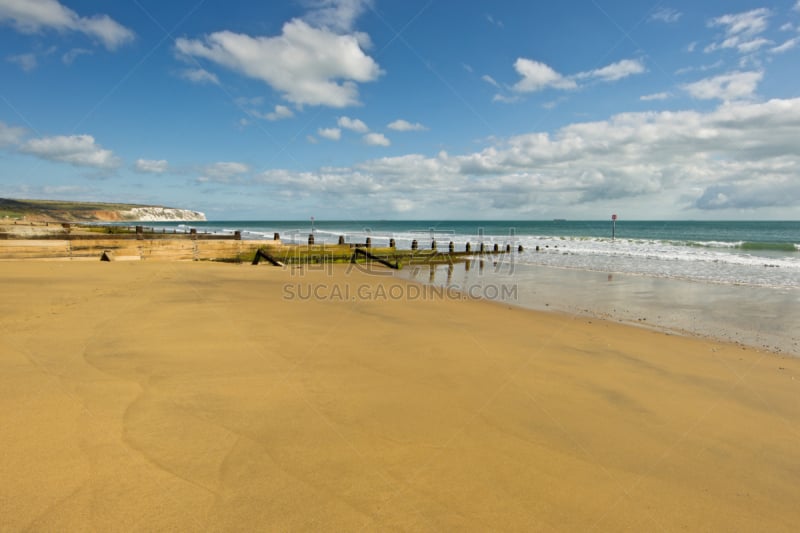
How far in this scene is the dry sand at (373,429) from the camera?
261 cm

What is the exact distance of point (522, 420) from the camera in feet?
13.3

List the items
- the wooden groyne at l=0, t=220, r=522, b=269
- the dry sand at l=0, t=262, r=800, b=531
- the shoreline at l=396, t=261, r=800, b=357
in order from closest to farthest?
the dry sand at l=0, t=262, r=800, b=531, the shoreline at l=396, t=261, r=800, b=357, the wooden groyne at l=0, t=220, r=522, b=269

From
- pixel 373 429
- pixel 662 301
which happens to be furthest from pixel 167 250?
pixel 662 301

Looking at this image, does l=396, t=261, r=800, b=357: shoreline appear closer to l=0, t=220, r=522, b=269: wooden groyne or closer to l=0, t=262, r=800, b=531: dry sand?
l=0, t=262, r=800, b=531: dry sand

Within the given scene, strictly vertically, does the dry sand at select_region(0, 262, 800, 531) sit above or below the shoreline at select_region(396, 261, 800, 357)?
above

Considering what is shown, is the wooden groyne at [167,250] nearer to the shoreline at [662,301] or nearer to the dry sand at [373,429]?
the shoreline at [662,301]

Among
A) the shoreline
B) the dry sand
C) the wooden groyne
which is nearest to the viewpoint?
the dry sand

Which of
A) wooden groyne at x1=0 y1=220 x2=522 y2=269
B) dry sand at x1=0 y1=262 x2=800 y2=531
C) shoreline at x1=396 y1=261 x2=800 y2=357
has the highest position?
wooden groyne at x1=0 y1=220 x2=522 y2=269

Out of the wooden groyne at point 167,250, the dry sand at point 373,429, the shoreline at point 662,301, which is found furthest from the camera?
the wooden groyne at point 167,250

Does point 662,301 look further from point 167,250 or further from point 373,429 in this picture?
point 167,250

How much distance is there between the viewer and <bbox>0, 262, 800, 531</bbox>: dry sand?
2.61m

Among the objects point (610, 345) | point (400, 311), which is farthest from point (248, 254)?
point (610, 345)

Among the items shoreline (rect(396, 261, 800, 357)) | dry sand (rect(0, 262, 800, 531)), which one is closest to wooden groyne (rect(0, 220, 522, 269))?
shoreline (rect(396, 261, 800, 357))

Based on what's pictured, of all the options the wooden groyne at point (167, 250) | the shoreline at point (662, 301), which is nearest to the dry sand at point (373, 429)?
the shoreline at point (662, 301)
